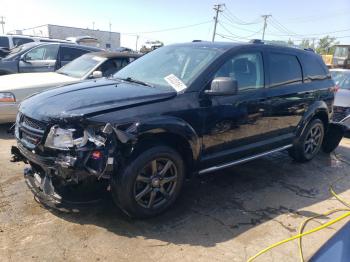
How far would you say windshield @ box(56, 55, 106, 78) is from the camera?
23.3 ft

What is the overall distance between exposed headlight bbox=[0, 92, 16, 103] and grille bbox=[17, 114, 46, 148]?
8.81 ft

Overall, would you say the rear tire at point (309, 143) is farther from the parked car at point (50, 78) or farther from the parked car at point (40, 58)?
the parked car at point (40, 58)

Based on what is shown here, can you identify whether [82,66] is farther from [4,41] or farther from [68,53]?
[4,41]

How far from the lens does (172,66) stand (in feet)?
13.7

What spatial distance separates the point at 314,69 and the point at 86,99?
3.82m

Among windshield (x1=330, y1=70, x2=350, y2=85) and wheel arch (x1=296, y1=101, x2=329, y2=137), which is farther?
windshield (x1=330, y1=70, x2=350, y2=85)

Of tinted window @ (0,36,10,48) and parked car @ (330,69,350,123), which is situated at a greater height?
tinted window @ (0,36,10,48)

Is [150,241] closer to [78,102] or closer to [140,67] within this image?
[78,102]

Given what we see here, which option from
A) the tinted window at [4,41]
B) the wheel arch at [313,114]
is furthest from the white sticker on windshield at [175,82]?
the tinted window at [4,41]

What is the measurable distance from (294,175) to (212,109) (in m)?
2.19

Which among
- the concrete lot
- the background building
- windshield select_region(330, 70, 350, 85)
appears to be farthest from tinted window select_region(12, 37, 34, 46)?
the background building

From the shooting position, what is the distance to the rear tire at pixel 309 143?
5527mm

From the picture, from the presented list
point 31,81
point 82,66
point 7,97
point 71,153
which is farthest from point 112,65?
point 71,153

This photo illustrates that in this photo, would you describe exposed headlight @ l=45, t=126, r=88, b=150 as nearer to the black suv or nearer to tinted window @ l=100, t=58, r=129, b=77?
the black suv
